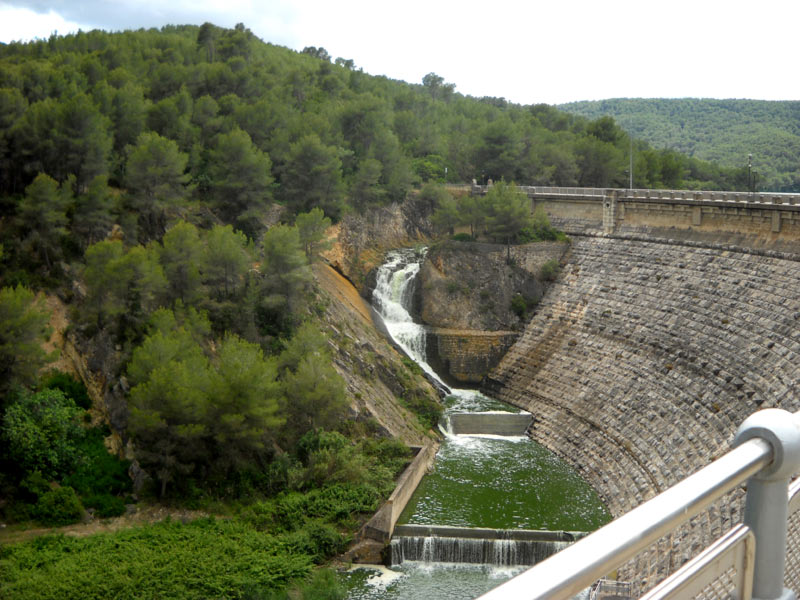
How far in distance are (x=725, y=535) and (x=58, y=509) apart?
2310 cm

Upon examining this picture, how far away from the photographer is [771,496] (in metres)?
2.89

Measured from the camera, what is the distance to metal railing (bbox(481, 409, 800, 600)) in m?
2.19

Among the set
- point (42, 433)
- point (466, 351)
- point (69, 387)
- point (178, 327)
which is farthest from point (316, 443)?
point (466, 351)

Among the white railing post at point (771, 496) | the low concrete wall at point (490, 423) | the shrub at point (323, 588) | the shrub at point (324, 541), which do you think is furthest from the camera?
the low concrete wall at point (490, 423)

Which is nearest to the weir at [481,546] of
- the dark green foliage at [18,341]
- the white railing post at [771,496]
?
the dark green foliage at [18,341]

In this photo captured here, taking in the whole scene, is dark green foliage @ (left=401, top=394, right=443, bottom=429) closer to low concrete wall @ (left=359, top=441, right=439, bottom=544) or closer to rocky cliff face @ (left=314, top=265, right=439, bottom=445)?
rocky cliff face @ (left=314, top=265, right=439, bottom=445)

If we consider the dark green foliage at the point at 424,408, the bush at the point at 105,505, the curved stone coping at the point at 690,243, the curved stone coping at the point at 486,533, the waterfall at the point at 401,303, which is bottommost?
the curved stone coping at the point at 486,533

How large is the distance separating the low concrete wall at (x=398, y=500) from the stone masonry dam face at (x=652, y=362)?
5.54m

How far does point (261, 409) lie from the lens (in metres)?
24.9

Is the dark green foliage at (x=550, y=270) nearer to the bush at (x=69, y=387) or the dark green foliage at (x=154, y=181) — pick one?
the dark green foliage at (x=154, y=181)

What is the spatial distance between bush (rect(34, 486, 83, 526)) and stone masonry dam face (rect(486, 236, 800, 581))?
15063 millimetres

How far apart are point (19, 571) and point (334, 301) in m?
18.4

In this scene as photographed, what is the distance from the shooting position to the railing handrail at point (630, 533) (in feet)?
6.89

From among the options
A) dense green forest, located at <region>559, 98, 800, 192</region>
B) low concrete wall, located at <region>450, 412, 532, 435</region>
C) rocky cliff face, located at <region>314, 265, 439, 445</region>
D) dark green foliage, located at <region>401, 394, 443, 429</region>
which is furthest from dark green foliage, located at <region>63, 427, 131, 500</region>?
dense green forest, located at <region>559, 98, 800, 192</region>
